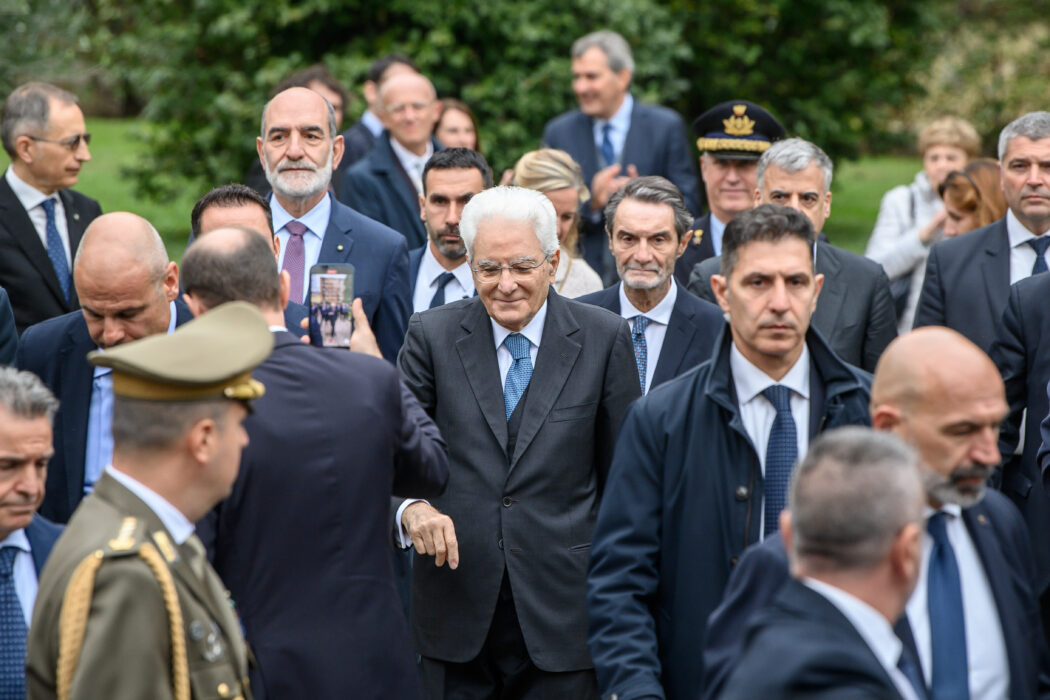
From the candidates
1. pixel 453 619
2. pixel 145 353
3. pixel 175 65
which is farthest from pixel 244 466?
pixel 175 65

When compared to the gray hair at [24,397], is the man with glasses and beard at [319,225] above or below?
above

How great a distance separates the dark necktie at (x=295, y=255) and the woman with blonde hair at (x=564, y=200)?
Result: 3.94ft

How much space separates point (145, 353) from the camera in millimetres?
2975

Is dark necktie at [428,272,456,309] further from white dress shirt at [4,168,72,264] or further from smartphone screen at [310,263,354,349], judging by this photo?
smartphone screen at [310,263,354,349]

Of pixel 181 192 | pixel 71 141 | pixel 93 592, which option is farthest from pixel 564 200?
pixel 181 192

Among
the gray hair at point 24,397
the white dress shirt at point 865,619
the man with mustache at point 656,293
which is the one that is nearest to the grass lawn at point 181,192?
the man with mustache at point 656,293

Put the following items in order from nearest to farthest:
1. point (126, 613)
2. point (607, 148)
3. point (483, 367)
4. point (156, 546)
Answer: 1. point (126, 613)
2. point (156, 546)
3. point (483, 367)
4. point (607, 148)

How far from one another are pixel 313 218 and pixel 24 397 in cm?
266

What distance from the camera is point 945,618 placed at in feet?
10.8

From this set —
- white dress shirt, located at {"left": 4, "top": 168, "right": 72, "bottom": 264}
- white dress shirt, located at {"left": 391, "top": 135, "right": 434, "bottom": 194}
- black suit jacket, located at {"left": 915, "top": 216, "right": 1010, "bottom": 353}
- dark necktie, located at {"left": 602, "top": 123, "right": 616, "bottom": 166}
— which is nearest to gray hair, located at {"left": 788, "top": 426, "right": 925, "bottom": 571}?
black suit jacket, located at {"left": 915, "top": 216, "right": 1010, "bottom": 353}

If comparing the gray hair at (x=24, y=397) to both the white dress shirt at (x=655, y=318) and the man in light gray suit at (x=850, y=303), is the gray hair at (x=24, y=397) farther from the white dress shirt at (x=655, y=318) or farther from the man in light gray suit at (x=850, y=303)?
the man in light gray suit at (x=850, y=303)

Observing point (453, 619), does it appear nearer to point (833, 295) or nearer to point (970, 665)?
point (970, 665)

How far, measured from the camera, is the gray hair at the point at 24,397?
373 cm

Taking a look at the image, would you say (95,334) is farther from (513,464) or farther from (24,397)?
(513,464)
